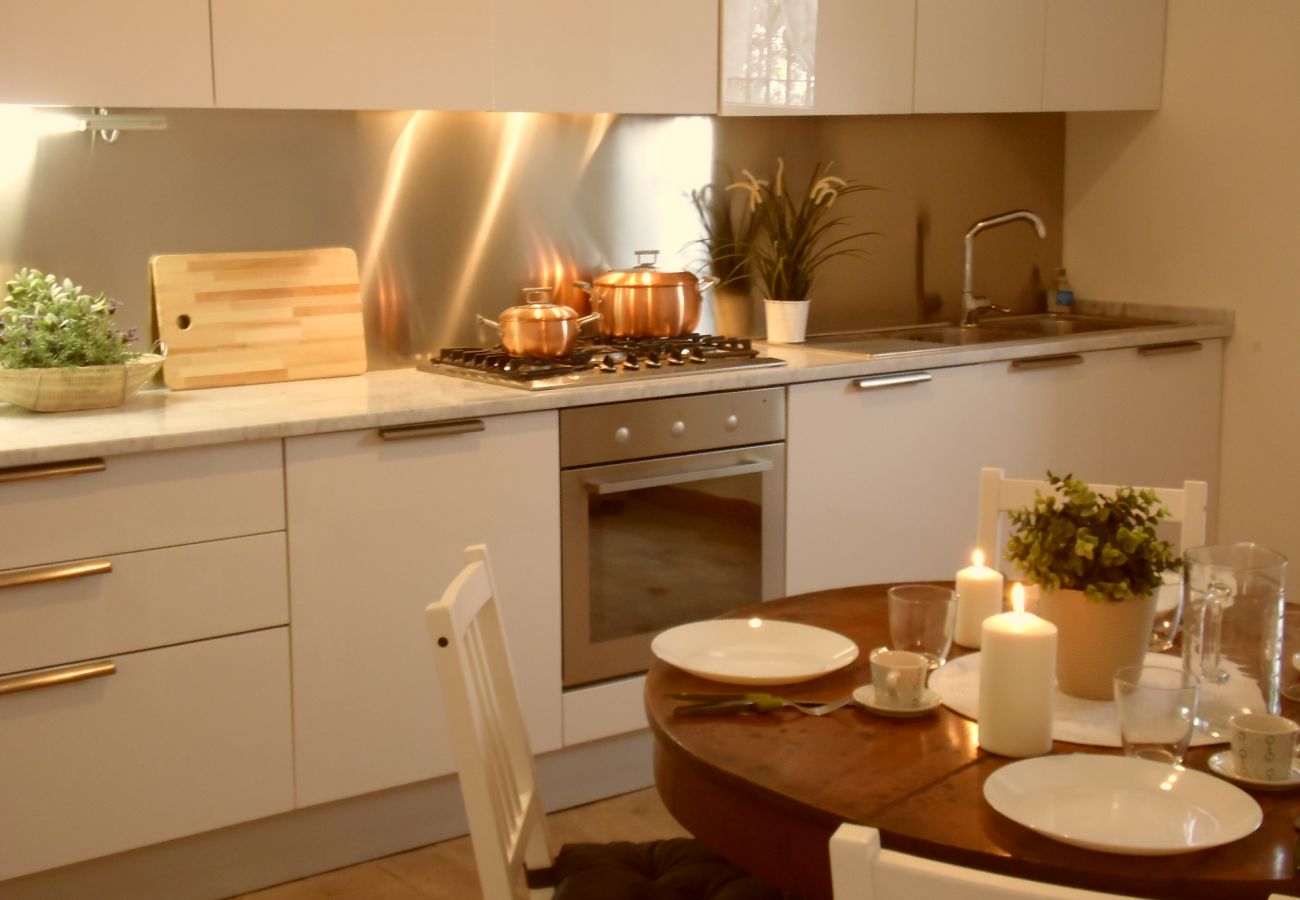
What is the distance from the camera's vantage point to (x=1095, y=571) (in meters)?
1.75

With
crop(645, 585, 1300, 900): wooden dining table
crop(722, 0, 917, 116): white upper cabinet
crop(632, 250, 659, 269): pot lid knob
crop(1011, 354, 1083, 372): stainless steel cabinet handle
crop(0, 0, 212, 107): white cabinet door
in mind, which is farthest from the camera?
crop(1011, 354, 1083, 372): stainless steel cabinet handle

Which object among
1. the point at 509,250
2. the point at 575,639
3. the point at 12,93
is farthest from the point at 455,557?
the point at 12,93

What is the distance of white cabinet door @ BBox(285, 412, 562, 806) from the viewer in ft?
9.33

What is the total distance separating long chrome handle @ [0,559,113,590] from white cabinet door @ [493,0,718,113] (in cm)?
130

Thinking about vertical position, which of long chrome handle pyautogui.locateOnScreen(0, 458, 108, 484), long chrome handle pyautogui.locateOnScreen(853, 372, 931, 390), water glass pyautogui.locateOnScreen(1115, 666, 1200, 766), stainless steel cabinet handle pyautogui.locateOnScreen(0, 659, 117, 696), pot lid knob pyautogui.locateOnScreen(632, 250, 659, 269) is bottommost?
stainless steel cabinet handle pyautogui.locateOnScreen(0, 659, 117, 696)

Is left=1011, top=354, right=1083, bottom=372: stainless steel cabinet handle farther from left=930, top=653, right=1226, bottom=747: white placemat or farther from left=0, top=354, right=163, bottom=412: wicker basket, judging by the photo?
left=0, top=354, right=163, bottom=412: wicker basket

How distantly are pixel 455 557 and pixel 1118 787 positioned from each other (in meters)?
1.72

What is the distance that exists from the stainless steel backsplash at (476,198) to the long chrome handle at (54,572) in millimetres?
764

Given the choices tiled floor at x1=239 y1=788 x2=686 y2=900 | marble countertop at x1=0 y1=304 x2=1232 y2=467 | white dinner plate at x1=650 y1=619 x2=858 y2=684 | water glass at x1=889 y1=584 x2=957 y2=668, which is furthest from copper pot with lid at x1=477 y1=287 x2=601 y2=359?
water glass at x1=889 y1=584 x2=957 y2=668

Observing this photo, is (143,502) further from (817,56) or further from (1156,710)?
(817,56)

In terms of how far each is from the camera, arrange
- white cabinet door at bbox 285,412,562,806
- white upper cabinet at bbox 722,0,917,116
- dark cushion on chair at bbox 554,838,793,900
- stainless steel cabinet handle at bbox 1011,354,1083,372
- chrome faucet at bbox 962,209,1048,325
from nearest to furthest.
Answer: dark cushion on chair at bbox 554,838,793,900 → white cabinet door at bbox 285,412,562,806 → white upper cabinet at bbox 722,0,917,116 → stainless steel cabinet handle at bbox 1011,354,1083,372 → chrome faucet at bbox 962,209,1048,325

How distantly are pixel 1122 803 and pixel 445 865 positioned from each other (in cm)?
185

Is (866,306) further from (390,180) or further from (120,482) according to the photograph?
(120,482)

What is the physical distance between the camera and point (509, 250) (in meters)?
3.66
